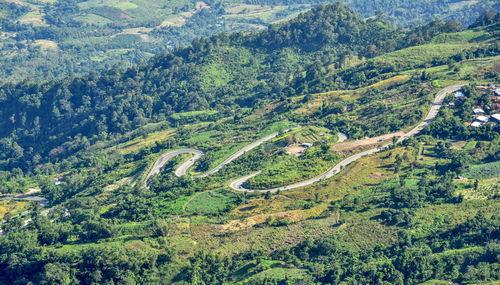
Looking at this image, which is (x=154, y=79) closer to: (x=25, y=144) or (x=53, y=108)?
(x=53, y=108)

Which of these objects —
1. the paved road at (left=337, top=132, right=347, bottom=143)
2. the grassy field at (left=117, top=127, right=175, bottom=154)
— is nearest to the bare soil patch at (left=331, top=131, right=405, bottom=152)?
the paved road at (left=337, top=132, right=347, bottom=143)

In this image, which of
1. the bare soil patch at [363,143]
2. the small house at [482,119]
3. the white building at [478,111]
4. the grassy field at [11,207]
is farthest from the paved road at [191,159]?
the small house at [482,119]

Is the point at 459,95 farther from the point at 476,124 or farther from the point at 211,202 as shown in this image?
the point at 211,202

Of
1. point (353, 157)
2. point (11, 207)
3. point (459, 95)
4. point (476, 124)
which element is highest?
point (459, 95)

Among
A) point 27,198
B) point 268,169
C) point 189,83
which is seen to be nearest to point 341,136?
point 268,169

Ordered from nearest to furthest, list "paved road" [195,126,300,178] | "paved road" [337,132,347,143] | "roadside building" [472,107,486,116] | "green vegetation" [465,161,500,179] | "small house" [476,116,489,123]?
"green vegetation" [465,161,500,179], "small house" [476,116,489,123], "roadside building" [472,107,486,116], "paved road" [195,126,300,178], "paved road" [337,132,347,143]

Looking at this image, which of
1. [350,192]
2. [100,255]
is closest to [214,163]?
[350,192]

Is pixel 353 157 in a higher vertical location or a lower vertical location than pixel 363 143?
lower

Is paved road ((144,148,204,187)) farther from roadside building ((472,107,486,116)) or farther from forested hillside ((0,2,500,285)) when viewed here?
roadside building ((472,107,486,116))
